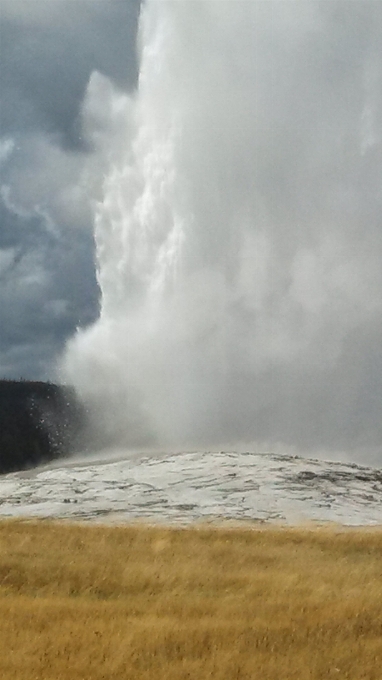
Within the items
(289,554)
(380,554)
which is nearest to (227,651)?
(289,554)

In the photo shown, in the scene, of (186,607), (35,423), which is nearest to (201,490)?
(186,607)

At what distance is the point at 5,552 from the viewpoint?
1869cm

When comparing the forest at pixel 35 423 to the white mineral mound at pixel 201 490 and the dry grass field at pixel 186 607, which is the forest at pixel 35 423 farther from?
the dry grass field at pixel 186 607

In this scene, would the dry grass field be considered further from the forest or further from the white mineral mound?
the forest

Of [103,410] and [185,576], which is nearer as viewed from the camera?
[185,576]

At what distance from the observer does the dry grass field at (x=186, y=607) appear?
32.8ft

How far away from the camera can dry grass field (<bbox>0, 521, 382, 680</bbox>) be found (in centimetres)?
998

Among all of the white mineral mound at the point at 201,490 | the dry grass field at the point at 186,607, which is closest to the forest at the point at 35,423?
the white mineral mound at the point at 201,490

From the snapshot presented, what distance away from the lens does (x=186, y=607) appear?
1341cm

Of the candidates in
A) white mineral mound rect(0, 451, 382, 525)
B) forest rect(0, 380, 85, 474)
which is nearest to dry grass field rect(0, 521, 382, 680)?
white mineral mound rect(0, 451, 382, 525)

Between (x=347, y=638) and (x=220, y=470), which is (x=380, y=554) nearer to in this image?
(x=347, y=638)

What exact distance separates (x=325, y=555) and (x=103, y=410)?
51.8m

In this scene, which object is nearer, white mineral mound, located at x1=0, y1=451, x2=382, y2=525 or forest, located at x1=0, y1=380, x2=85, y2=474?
white mineral mound, located at x1=0, y1=451, x2=382, y2=525

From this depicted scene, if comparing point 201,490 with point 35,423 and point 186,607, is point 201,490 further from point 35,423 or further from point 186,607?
point 35,423
